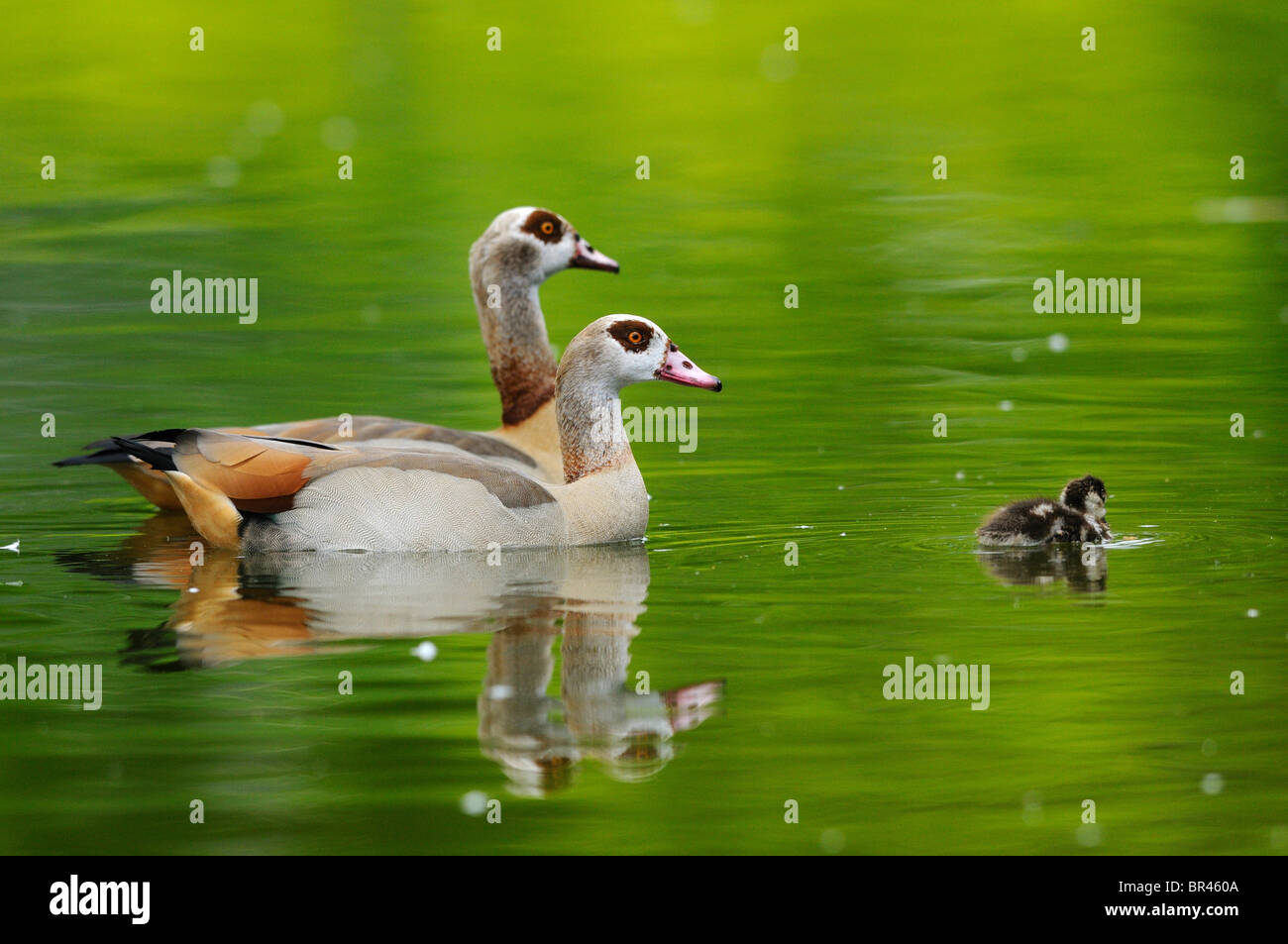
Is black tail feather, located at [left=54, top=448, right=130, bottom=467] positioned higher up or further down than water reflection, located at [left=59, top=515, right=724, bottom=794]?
higher up

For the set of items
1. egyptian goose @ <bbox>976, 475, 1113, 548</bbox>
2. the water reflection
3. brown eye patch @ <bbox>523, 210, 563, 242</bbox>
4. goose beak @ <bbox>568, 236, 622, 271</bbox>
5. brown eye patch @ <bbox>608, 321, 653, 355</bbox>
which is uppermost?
brown eye patch @ <bbox>523, 210, 563, 242</bbox>

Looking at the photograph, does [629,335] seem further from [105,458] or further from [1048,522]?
[105,458]

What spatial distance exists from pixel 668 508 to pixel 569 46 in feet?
72.9

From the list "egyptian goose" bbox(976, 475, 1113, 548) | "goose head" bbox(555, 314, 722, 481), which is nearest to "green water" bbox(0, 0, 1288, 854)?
"egyptian goose" bbox(976, 475, 1113, 548)

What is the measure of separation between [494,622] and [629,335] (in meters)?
2.90

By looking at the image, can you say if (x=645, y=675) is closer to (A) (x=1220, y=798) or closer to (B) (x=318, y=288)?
(A) (x=1220, y=798)

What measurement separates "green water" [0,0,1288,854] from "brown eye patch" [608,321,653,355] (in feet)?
3.77

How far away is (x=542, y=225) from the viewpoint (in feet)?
48.3

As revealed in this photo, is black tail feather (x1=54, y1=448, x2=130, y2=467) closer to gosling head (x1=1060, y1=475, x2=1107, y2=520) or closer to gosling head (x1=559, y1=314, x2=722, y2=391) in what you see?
gosling head (x1=559, y1=314, x2=722, y2=391)

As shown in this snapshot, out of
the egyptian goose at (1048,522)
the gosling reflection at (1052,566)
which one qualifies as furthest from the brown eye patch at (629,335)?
the gosling reflection at (1052,566)

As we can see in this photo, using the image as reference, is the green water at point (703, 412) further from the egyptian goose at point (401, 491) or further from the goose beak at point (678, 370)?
the goose beak at point (678, 370)

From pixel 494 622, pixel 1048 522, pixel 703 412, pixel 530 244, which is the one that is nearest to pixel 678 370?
pixel 1048 522

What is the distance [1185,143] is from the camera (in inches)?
1121

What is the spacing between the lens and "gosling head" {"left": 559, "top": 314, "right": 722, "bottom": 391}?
12.3m
